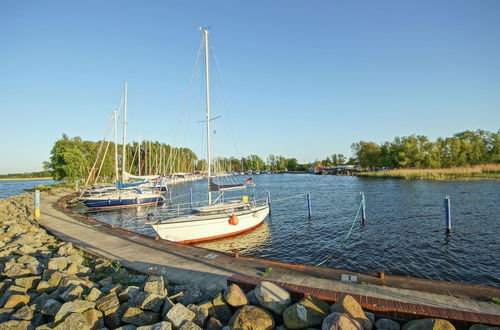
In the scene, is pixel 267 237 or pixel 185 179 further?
pixel 185 179

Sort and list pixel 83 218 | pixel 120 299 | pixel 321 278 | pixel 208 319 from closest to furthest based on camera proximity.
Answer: pixel 208 319 → pixel 120 299 → pixel 321 278 → pixel 83 218

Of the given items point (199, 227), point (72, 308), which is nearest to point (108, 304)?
point (72, 308)

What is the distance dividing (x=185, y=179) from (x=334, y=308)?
312ft

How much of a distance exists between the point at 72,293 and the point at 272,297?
490cm

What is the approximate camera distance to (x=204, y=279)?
820cm

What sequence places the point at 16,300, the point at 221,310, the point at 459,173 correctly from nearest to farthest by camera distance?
1. the point at 221,310
2. the point at 16,300
3. the point at 459,173

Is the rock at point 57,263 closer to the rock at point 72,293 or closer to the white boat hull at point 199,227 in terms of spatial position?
the rock at point 72,293

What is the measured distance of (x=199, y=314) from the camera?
5391 mm

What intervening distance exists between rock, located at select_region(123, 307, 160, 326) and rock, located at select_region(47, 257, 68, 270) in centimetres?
449

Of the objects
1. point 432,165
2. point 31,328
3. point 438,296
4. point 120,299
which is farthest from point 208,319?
point 432,165

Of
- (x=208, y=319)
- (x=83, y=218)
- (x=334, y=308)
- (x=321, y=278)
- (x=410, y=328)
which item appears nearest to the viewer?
(x=410, y=328)

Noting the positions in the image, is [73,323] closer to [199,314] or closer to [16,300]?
[199,314]

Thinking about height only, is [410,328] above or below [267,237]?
above

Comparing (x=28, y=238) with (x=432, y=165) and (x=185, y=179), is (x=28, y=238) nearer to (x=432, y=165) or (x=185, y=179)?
(x=185, y=179)
